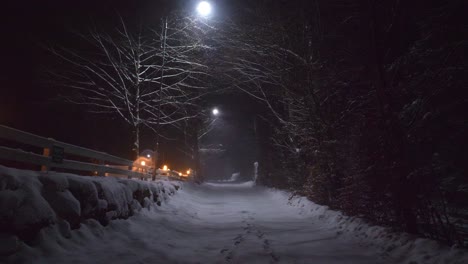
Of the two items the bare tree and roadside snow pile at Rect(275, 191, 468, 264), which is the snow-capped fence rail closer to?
roadside snow pile at Rect(275, 191, 468, 264)


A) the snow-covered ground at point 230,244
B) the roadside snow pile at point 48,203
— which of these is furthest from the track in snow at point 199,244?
the roadside snow pile at point 48,203

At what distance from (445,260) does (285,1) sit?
37.6 feet

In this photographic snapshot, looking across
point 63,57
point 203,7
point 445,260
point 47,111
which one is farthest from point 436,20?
point 47,111

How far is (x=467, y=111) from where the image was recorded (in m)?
10.4

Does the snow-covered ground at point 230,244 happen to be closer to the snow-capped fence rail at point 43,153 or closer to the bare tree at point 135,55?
the snow-capped fence rail at point 43,153

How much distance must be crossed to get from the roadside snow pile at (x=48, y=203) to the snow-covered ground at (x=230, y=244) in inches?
7.4

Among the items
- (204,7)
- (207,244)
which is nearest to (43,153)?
(207,244)

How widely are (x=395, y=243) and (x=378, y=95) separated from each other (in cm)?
300

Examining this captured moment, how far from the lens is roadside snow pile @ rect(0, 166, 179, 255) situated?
183 inches

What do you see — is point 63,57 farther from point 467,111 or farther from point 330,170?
point 467,111

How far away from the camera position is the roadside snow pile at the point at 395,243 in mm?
5257

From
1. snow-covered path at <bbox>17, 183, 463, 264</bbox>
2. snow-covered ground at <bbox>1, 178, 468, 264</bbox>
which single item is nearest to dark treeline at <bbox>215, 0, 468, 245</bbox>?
snow-covered ground at <bbox>1, 178, 468, 264</bbox>

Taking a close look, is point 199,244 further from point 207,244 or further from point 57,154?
point 57,154

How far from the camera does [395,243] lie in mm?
6605
